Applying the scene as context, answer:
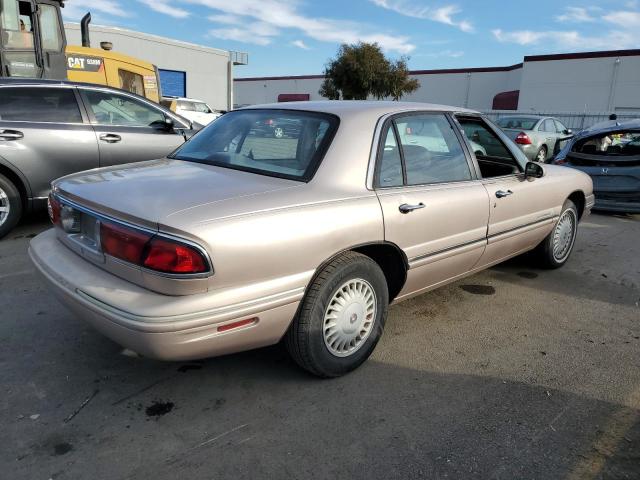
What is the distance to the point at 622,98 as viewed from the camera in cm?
3284

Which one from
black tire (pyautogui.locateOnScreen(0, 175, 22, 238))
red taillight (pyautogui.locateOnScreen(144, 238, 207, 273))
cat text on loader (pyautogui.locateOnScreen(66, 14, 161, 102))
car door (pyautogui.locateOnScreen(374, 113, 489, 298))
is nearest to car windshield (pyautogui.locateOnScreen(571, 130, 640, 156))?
car door (pyautogui.locateOnScreen(374, 113, 489, 298))

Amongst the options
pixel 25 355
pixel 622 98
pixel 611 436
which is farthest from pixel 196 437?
pixel 622 98

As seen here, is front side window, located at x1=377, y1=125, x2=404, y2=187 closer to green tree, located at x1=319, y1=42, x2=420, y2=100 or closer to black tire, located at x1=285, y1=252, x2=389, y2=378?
black tire, located at x1=285, y1=252, x2=389, y2=378

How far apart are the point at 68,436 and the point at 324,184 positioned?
1.73 m

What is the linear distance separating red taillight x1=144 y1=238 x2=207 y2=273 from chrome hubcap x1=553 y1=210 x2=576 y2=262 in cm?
375

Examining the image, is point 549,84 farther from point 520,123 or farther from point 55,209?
point 55,209

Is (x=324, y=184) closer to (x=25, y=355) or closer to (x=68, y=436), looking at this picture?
(x=68, y=436)

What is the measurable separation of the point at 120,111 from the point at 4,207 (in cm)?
175

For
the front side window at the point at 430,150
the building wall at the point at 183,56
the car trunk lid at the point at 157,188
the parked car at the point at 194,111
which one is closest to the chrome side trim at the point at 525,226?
the front side window at the point at 430,150

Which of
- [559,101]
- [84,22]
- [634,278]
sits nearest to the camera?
[634,278]

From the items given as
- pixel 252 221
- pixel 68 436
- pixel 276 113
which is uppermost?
pixel 276 113

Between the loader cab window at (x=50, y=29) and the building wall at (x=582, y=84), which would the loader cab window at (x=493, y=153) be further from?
the building wall at (x=582, y=84)

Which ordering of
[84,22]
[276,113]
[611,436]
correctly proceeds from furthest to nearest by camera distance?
[84,22] < [276,113] < [611,436]

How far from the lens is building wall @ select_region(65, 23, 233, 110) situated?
25438mm
